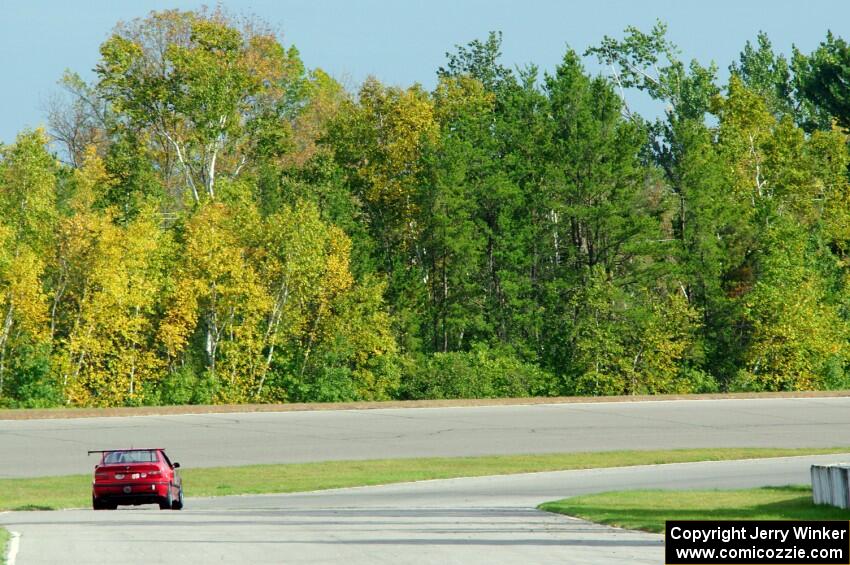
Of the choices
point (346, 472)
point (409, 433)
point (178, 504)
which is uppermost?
point (409, 433)

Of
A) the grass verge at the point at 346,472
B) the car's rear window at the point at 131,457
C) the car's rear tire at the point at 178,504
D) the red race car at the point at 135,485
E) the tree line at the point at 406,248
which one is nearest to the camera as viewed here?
the red race car at the point at 135,485

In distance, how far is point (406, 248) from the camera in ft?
217

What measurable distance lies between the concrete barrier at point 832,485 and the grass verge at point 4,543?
1159 cm

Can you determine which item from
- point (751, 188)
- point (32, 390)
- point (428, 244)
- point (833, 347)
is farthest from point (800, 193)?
point (32, 390)

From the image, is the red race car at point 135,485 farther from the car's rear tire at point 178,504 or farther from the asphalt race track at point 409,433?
the asphalt race track at point 409,433

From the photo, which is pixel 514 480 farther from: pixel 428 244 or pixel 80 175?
pixel 80 175

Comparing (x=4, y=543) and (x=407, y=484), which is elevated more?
(x=407, y=484)

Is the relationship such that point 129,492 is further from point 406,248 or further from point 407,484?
point 406,248

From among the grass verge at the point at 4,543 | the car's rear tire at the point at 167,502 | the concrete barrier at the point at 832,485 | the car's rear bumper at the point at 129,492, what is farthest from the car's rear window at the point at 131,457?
the concrete barrier at the point at 832,485

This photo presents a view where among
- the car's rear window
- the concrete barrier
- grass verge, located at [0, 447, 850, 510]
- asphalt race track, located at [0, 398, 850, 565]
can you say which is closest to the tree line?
asphalt race track, located at [0, 398, 850, 565]

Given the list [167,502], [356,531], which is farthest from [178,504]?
[356,531]

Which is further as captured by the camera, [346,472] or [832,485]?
[346,472]

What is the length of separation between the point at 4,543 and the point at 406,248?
165 ft

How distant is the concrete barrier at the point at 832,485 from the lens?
2033 centimetres
